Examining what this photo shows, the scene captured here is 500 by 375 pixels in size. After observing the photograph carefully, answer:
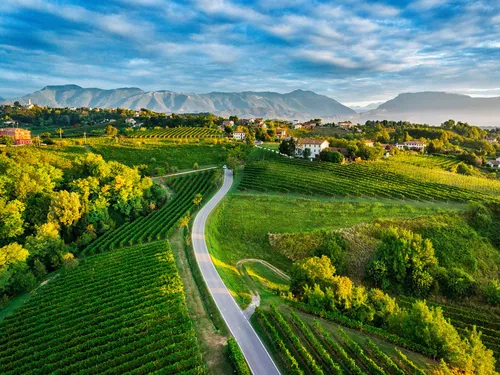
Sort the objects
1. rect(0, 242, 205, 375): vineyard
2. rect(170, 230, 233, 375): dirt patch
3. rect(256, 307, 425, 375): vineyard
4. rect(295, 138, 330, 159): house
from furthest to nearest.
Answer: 1. rect(295, 138, 330, 159): house
2. rect(0, 242, 205, 375): vineyard
3. rect(170, 230, 233, 375): dirt patch
4. rect(256, 307, 425, 375): vineyard

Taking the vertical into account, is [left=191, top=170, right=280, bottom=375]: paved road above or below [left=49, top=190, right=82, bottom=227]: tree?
below

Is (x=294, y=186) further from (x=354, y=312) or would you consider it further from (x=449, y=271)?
(x=354, y=312)

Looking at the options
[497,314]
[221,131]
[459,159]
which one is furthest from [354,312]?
[221,131]

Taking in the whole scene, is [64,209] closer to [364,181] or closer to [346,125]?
[364,181]

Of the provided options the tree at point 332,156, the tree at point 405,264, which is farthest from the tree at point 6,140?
the tree at point 405,264

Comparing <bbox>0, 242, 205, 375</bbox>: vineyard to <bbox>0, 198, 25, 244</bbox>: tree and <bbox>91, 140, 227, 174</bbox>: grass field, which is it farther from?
<bbox>91, 140, 227, 174</bbox>: grass field

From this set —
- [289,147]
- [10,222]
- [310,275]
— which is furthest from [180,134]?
[310,275]

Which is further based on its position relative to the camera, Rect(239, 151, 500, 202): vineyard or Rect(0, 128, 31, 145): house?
Rect(0, 128, 31, 145): house

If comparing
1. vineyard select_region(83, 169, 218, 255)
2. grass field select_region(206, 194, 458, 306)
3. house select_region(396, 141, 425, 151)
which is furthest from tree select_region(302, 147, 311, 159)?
house select_region(396, 141, 425, 151)
